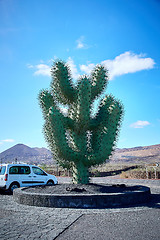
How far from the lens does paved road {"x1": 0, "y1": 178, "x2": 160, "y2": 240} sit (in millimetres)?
4773

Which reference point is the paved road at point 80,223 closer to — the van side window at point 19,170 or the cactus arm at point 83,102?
the cactus arm at point 83,102

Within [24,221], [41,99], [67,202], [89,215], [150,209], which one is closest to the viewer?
[24,221]

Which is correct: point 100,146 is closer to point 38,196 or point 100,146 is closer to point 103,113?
point 103,113

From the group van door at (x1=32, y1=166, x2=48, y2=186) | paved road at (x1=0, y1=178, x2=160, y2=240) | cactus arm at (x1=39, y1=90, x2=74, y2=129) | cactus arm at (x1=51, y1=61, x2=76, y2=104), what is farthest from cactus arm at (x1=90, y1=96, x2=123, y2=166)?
van door at (x1=32, y1=166, x2=48, y2=186)

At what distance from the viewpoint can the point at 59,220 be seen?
6.07 m

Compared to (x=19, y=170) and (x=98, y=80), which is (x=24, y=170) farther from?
(x=98, y=80)

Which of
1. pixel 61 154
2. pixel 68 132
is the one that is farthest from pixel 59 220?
pixel 68 132

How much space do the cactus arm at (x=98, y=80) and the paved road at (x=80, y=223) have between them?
19.3 feet

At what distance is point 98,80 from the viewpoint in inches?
456

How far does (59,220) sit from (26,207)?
7.91 feet

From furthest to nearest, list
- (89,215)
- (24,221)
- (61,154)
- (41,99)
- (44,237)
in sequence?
1. (41,99)
2. (61,154)
3. (89,215)
4. (24,221)
5. (44,237)

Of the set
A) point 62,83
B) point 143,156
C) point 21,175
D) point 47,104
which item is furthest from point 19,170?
point 143,156

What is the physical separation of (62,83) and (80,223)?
22.5 ft

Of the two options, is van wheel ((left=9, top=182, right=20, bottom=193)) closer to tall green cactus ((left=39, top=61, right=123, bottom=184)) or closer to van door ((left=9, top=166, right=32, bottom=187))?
van door ((left=9, top=166, right=32, bottom=187))
